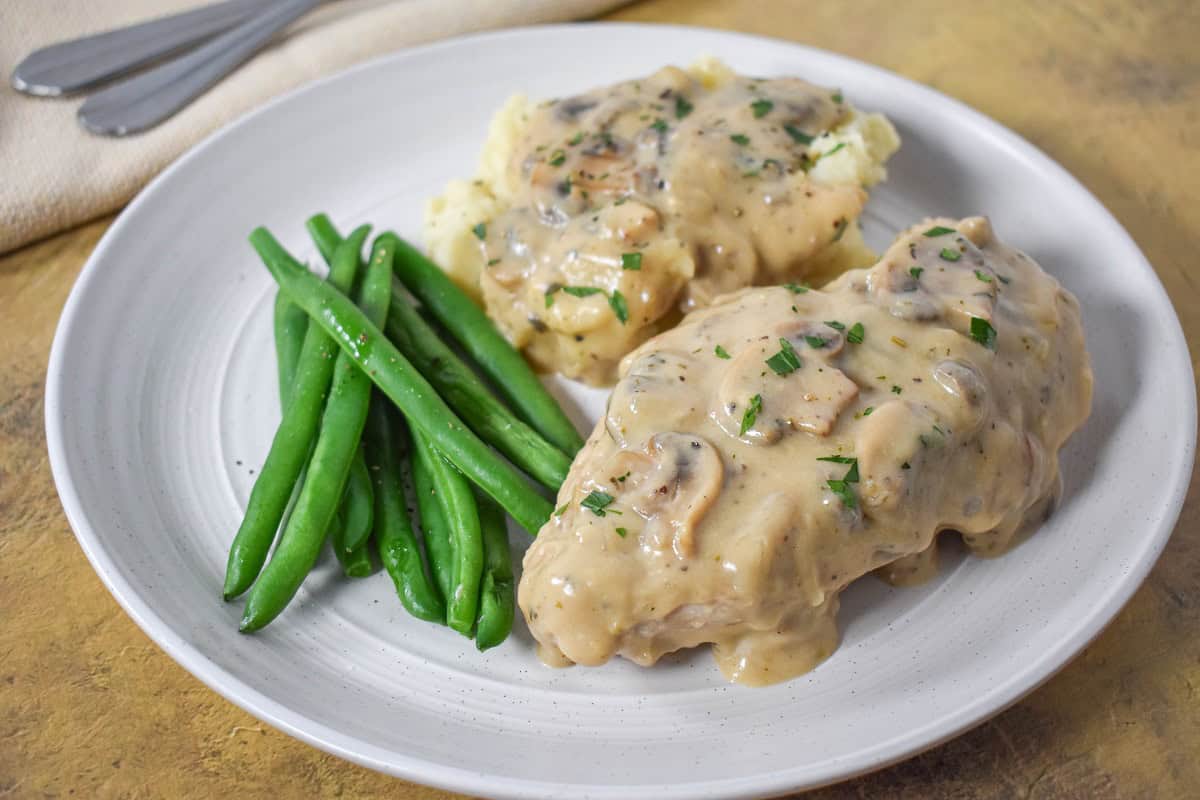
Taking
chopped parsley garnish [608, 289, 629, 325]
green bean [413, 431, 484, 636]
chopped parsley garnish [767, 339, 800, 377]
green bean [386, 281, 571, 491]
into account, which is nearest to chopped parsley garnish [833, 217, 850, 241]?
chopped parsley garnish [608, 289, 629, 325]

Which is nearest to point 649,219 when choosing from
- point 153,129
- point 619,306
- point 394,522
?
point 619,306

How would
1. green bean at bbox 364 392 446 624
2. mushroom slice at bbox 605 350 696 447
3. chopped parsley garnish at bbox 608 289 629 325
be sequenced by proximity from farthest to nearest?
1. chopped parsley garnish at bbox 608 289 629 325
2. green bean at bbox 364 392 446 624
3. mushroom slice at bbox 605 350 696 447

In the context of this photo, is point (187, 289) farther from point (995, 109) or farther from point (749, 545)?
point (995, 109)

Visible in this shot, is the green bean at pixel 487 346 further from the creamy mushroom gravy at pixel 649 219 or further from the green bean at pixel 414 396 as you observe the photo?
the green bean at pixel 414 396

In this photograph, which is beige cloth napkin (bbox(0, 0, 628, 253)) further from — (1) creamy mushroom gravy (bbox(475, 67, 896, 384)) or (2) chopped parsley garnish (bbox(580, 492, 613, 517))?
(2) chopped parsley garnish (bbox(580, 492, 613, 517))

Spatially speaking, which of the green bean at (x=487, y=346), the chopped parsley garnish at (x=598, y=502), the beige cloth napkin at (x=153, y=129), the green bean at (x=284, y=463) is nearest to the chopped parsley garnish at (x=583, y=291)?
the green bean at (x=487, y=346)

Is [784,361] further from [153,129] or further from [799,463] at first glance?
[153,129]
